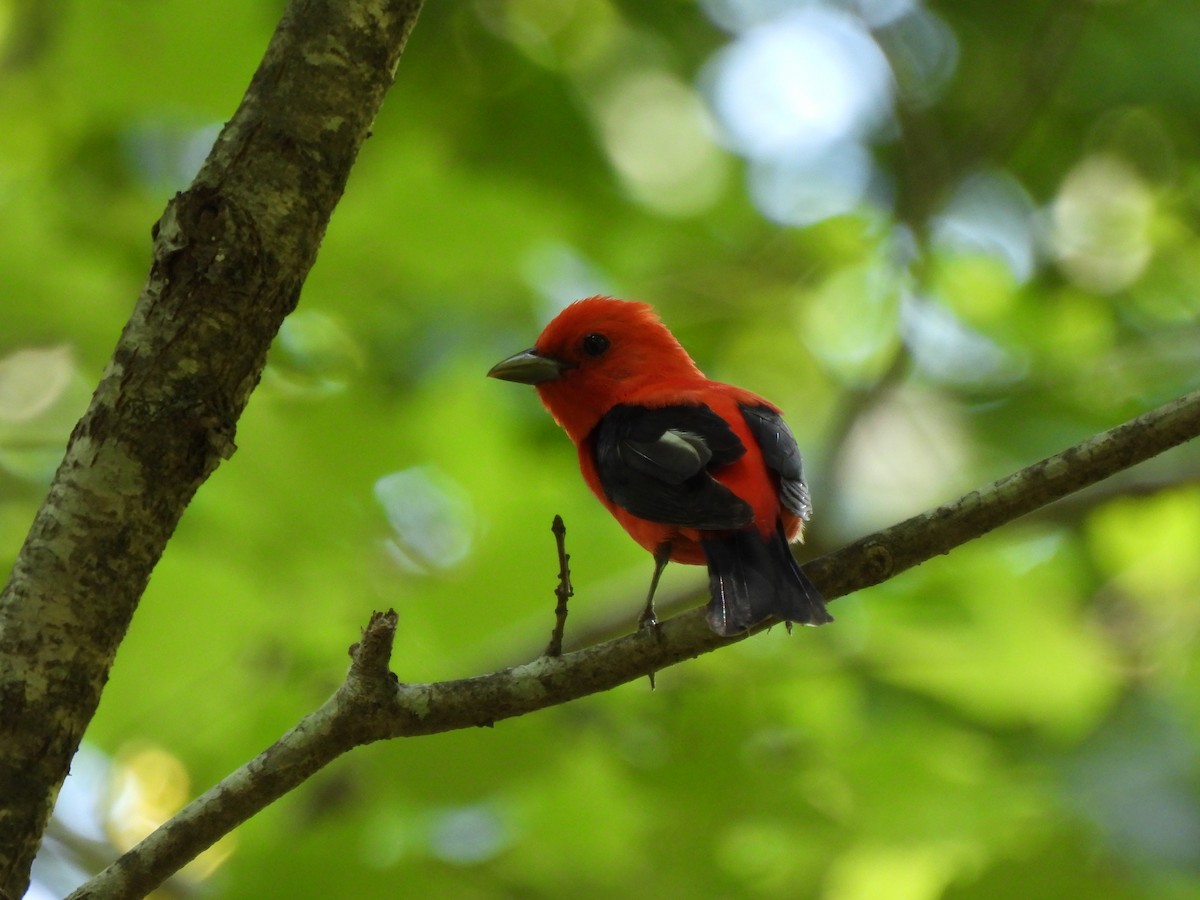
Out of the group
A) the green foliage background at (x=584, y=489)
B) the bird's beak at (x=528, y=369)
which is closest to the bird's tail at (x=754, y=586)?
the green foliage background at (x=584, y=489)

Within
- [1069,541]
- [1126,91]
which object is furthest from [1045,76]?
[1069,541]

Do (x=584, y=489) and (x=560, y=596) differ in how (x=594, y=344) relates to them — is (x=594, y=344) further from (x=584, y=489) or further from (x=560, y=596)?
(x=560, y=596)

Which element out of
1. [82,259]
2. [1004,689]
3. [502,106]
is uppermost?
[502,106]

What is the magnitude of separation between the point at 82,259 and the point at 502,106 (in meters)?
1.91

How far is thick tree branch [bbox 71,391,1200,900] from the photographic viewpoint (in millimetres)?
2793

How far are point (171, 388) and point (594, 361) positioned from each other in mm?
2805

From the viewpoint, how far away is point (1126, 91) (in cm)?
629

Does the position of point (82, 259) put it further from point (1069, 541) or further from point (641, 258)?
point (1069, 541)

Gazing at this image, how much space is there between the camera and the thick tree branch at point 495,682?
110 inches

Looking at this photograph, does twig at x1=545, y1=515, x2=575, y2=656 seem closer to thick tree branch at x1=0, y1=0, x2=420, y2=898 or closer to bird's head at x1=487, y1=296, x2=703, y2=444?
thick tree branch at x1=0, y1=0, x2=420, y2=898

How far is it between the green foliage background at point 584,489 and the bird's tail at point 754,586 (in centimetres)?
77

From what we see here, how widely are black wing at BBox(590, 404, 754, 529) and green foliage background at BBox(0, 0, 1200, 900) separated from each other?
807 mm

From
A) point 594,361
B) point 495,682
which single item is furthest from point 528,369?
point 495,682

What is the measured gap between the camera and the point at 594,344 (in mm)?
5402
